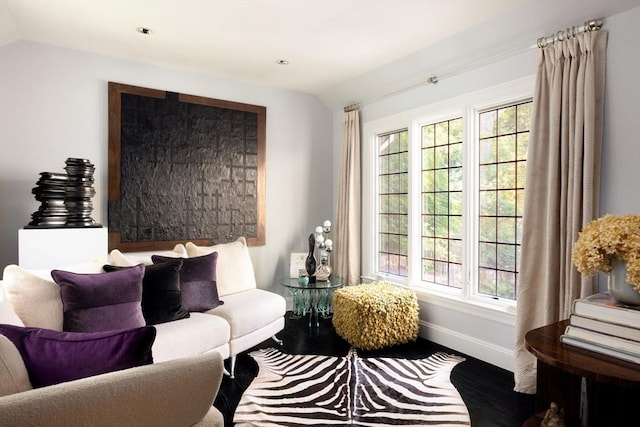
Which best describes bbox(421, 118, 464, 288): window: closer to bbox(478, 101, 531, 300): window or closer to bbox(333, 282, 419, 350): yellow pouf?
bbox(478, 101, 531, 300): window

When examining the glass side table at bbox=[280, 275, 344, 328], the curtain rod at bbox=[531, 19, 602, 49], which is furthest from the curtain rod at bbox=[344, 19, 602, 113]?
the glass side table at bbox=[280, 275, 344, 328]

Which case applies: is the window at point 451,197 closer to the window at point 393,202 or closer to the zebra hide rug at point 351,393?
the window at point 393,202

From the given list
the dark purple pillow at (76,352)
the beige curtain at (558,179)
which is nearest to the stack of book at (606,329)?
the beige curtain at (558,179)

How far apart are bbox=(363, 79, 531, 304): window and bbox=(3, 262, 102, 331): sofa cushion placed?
9.62 feet

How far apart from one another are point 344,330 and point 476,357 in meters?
1.10

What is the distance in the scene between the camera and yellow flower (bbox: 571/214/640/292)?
1.69m

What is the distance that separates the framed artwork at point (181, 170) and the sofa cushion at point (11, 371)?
263 cm

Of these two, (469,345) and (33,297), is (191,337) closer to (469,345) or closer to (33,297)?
Answer: (33,297)

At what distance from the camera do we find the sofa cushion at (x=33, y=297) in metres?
2.01

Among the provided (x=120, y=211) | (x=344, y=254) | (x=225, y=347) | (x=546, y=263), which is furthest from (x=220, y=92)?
(x=546, y=263)

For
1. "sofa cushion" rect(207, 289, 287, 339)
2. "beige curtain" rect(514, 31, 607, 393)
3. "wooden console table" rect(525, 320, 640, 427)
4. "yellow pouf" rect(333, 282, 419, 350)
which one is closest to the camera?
"wooden console table" rect(525, 320, 640, 427)

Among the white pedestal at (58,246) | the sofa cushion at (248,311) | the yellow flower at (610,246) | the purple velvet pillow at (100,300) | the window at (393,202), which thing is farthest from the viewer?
the window at (393,202)

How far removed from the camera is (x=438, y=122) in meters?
3.72

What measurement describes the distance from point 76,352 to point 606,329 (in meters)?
2.04
